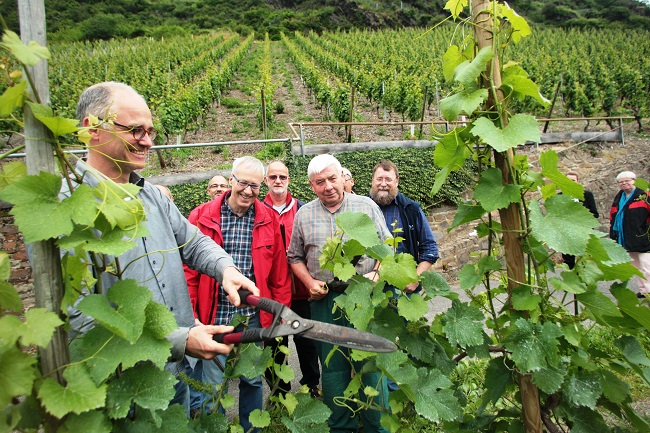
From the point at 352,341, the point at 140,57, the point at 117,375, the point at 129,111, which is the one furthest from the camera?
the point at 140,57

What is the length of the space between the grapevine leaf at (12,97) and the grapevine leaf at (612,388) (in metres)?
1.69

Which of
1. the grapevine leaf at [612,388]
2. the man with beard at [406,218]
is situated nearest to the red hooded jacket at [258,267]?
the man with beard at [406,218]

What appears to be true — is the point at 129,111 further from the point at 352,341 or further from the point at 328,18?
the point at 328,18

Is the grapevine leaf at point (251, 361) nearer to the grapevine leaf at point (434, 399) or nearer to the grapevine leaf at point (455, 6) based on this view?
the grapevine leaf at point (434, 399)

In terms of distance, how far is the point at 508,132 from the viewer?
1.16 m

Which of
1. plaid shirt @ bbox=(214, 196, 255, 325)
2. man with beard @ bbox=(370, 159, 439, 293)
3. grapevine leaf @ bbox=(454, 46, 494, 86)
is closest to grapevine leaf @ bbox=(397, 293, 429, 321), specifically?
grapevine leaf @ bbox=(454, 46, 494, 86)

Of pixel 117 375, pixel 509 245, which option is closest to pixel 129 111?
pixel 117 375

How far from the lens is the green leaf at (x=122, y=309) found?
821 mm

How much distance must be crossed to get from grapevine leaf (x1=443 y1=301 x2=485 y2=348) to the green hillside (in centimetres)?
5137

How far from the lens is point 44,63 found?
803 millimetres

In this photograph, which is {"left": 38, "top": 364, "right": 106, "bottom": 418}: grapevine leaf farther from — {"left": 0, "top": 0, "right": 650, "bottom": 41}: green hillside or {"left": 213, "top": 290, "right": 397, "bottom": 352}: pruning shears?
{"left": 0, "top": 0, "right": 650, "bottom": 41}: green hillside

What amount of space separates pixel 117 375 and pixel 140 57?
2864 cm

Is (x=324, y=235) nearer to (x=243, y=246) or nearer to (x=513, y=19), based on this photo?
(x=243, y=246)

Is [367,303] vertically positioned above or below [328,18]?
below
